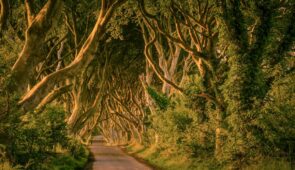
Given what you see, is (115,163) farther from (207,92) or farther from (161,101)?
(207,92)

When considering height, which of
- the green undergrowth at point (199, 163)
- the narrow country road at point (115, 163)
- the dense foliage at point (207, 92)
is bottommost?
the narrow country road at point (115, 163)

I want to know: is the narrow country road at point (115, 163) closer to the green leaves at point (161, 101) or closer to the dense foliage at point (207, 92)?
the dense foliage at point (207, 92)

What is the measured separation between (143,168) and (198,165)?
4230 millimetres

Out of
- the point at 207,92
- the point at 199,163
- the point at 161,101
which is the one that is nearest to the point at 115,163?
the point at 161,101

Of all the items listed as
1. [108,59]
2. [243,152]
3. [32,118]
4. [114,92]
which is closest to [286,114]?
[243,152]

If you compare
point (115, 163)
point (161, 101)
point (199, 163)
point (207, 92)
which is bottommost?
point (115, 163)

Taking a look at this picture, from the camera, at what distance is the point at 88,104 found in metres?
38.7

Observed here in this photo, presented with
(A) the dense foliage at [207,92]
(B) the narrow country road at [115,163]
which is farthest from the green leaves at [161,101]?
(B) the narrow country road at [115,163]

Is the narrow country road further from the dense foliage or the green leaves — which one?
the green leaves

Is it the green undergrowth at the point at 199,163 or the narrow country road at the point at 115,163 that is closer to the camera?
the green undergrowth at the point at 199,163

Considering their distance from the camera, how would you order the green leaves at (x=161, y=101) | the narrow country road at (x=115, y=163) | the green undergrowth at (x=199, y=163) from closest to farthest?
the green undergrowth at (x=199, y=163) < the narrow country road at (x=115, y=163) < the green leaves at (x=161, y=101)

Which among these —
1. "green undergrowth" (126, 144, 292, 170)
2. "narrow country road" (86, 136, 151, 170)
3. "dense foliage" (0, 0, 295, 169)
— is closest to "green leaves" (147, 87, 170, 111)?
"dense foliage" (0, 0, 295, 169)

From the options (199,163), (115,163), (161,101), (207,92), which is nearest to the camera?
(207,92)

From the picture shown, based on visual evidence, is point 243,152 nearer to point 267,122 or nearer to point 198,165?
point 267,122
